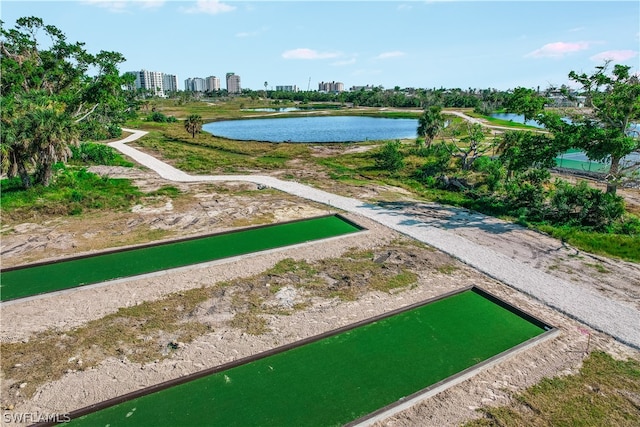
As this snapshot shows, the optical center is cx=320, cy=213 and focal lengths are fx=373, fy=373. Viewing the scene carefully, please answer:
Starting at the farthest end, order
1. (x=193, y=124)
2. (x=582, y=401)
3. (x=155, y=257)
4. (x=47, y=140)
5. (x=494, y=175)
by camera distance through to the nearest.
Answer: (x=193, y=124) < (x=494, y=175) < (x=47, y=140) < (x=155, y=257) < (x=582, y=401)

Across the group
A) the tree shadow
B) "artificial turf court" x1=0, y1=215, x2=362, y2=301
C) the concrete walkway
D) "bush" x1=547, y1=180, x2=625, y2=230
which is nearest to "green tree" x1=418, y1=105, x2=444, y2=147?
the tree shadow

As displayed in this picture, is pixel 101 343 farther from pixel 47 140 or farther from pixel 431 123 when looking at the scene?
pixel 431 123

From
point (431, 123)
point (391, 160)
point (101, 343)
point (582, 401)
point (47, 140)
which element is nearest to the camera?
point (582, 401)

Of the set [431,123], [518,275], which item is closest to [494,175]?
[518,275]

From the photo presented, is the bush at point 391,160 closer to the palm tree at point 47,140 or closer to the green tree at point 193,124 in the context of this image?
the palm tree at point 47,140

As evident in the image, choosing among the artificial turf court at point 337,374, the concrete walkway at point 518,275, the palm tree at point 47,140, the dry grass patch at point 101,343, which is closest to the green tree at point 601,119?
the concrete walkway at point 518,275

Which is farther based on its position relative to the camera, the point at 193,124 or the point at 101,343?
the point at 193,124
